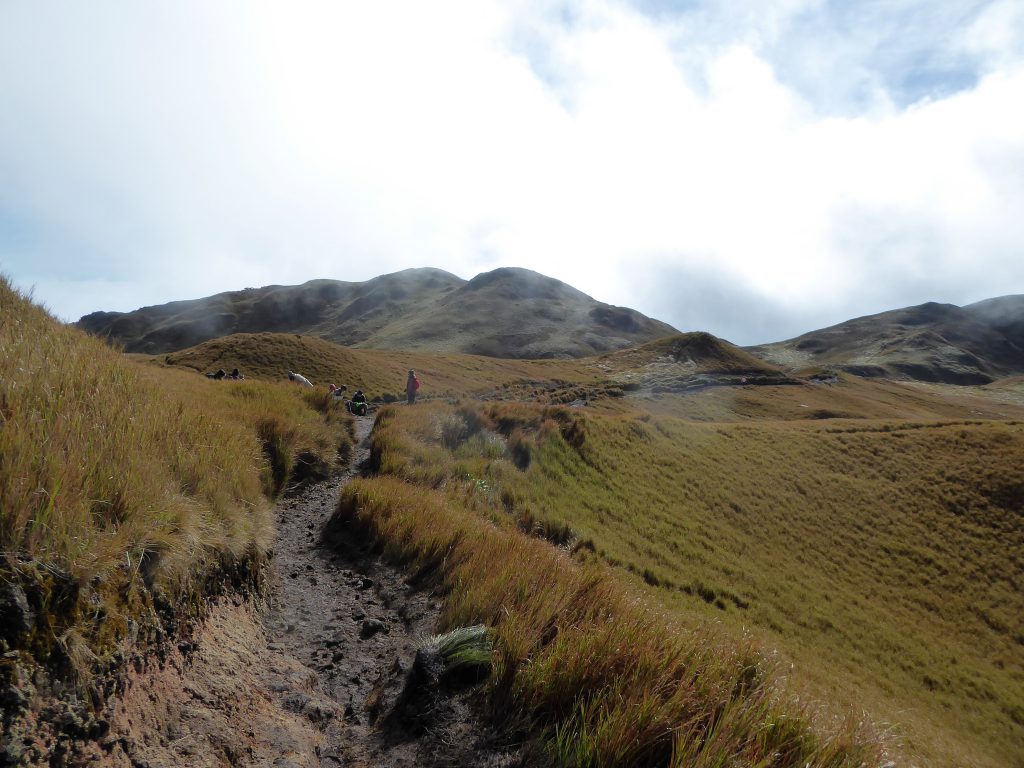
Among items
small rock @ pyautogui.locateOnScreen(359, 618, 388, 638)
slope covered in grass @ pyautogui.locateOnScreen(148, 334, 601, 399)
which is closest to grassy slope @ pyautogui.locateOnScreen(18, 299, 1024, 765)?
small rock @ pyautogui.locateOnScreen(359, 618, 388, 638)

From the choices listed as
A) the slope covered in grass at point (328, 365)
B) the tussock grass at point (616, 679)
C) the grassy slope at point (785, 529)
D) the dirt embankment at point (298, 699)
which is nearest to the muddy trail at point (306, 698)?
the dirt embankment at point (298, 699)

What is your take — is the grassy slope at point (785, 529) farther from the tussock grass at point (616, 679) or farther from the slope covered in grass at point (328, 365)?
the slope covered in grass at point (328, 365)

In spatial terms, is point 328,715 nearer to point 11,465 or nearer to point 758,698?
point 11,465

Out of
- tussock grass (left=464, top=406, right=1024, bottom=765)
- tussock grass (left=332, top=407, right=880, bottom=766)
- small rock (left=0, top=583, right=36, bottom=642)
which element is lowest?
tussock grass (left=464, top=406, right=1024, bottom=765)

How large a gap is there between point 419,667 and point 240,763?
123 centimetres

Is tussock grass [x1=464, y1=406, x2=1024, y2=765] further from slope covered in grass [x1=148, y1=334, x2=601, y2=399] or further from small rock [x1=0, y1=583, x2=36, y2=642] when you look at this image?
slope covered in grass [x1=148, y1=334, x2=601, y2=399]

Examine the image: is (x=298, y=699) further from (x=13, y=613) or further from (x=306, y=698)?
(x=13, y=613)

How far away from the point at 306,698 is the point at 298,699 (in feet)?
0.20

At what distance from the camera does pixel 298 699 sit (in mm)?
3791

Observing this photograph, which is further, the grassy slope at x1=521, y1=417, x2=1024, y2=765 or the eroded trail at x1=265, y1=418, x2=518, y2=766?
the grassy slope at x1=521, y1=417, x2=1024, y2=765

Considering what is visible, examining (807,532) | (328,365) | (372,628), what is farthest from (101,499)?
(328,365)

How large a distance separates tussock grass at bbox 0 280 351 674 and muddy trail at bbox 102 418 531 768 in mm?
434

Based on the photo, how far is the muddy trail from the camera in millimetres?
Answer: 2799

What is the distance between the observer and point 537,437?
18.2 m
